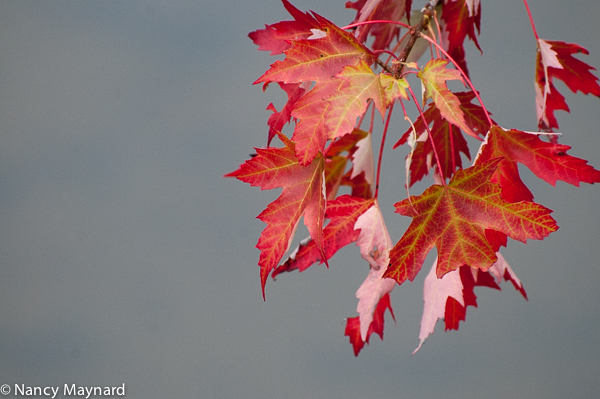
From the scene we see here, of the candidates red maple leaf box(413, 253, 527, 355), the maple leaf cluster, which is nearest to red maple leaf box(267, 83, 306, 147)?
the maple leaf cluster

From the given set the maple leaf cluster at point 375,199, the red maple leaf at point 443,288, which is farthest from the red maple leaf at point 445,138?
the red maple leaf at point 443,288

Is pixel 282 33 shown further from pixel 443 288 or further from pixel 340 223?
pixel 443 288

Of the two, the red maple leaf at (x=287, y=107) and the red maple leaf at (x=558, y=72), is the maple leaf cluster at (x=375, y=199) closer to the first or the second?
the red maple leaf at (x=287, y=107)

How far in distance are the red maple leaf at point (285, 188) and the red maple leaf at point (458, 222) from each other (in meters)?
0.08

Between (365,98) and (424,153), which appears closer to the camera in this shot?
(365,98)

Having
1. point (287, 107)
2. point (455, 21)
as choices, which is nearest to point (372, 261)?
point (287, 107)

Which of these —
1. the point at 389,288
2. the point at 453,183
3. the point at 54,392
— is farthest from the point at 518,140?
the point at 54,392

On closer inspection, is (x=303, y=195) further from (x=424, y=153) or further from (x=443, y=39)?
(x=443, y=39)

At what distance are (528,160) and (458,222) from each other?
0.11 meters

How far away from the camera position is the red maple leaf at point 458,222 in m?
0.49

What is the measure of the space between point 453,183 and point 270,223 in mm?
173

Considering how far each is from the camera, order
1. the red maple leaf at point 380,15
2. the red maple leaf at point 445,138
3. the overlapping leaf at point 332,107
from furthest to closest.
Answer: the red maple leaf at point 445,138 < the red maple leaf at point 380,15 < the overlapping leaf at point 332,107

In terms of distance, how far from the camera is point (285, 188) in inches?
20.3

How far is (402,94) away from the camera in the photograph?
474 millimetres
